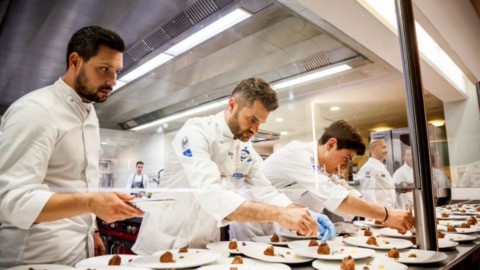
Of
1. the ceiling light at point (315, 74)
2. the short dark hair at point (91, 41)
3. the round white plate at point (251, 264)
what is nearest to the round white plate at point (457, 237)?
the round white plate at point (251, 264)

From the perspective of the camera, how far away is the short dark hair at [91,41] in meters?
0.97

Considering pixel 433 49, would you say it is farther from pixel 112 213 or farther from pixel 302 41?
pixel 112 213

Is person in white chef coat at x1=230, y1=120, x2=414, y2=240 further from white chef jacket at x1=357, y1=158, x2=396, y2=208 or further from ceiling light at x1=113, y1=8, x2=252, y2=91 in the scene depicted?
white chef jacket at x1=357, y1=158, x2=396, y2=208

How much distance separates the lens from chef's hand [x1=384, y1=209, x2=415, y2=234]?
70.9 inches

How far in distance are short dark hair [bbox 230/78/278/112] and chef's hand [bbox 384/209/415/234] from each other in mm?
875

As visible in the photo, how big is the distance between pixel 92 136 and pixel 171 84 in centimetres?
79

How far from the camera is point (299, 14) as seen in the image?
8.76 ft

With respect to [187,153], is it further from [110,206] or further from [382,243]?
[382,243]

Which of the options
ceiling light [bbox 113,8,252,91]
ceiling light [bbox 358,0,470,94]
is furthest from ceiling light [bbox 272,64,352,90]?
ceiling light [bbox 113,8,252,91]

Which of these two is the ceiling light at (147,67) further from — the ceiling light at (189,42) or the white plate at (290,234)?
the white plate at (290,234)

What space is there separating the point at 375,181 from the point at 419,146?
2733 millimetres

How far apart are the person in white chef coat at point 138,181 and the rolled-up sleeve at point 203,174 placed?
0.18 metres

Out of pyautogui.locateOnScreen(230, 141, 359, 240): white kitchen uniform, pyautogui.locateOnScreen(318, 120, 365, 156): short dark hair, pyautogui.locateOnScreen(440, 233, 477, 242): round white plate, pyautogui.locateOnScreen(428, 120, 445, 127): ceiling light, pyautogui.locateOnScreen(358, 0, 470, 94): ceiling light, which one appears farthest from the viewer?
pyautogui.locateOnScreen(428, 120, 445, 127): ceiling light

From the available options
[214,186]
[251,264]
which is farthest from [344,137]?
[251,264]
